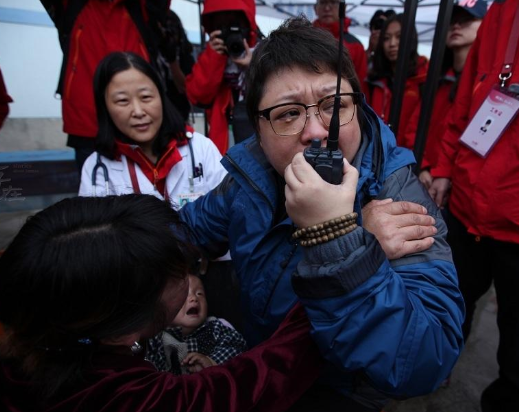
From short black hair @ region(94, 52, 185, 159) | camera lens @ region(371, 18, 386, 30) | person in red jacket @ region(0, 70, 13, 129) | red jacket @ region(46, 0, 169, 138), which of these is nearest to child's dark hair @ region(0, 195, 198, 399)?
person in red jacket @ region(0, 70, 13, 129)

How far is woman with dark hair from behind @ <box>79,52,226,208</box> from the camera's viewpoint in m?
1.74

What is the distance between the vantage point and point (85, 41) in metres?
2.04

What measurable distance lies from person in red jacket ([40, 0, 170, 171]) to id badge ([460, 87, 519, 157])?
1.86 meters

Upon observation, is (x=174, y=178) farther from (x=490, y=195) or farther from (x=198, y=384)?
(x=490, y=195)

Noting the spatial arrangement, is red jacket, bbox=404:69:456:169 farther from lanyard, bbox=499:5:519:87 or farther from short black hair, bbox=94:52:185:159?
short black hair, bbox=94:52:185:159

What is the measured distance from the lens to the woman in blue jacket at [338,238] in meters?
0.67

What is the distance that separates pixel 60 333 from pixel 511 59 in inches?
66.0

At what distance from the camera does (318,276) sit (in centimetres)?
67

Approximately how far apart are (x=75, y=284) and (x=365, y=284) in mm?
548

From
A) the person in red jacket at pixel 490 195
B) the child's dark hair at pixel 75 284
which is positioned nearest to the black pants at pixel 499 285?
the person in red jacket at pixel 490 195

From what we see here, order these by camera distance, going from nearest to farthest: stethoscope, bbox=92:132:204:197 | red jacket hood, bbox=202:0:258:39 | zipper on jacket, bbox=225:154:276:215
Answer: zipper on jacket, bbox=225:154:276:215 → stethoscope, bbox=92:132:204:197 → red jacket hood, bbox=202:0:258:39

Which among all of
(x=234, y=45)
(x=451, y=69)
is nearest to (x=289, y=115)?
(x=234, y=45)

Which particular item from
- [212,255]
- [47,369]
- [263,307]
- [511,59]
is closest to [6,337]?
[47,369]

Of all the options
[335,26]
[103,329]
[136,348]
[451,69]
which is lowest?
[136,348]
